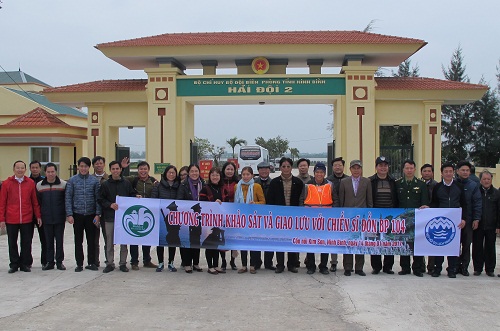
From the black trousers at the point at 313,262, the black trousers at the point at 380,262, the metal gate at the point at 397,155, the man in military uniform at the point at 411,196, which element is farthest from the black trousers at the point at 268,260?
the metal gate at the point at 397,155

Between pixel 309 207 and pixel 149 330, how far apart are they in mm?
3398

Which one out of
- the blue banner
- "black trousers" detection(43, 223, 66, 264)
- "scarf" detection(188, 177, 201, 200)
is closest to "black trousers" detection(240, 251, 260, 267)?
the blue banner

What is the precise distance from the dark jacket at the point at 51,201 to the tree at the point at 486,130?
2209cm

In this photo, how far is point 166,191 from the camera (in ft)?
26.3

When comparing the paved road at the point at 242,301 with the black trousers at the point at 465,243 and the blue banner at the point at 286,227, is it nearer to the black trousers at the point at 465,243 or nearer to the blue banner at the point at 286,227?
the black trousers at the point at 465,243

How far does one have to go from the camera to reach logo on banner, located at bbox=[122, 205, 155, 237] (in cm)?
790

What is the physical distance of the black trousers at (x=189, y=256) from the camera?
7.84m

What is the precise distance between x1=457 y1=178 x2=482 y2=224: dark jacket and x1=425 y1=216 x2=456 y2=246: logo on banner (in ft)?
0.99

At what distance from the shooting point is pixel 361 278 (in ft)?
24.3

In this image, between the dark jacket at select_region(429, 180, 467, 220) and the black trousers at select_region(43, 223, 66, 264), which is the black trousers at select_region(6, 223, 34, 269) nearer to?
the black trousers at select_region(43, 223, 66, 264)

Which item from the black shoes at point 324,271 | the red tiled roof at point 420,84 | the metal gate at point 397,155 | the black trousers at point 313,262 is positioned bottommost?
the black shoes at point 324,271

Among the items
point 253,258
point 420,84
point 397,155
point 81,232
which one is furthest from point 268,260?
point 420,84

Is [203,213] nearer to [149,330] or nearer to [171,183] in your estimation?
[171,183]

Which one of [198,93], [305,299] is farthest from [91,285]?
[198,93]
